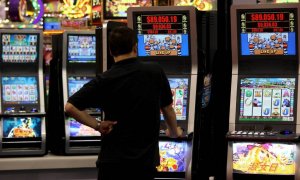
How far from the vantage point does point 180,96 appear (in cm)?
610

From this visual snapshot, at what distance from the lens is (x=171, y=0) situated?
1277 centimetres

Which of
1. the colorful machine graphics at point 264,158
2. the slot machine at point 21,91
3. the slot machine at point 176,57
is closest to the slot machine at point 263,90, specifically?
the colorful machine graphics at point 264,158

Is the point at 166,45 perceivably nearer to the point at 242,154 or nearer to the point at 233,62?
the point at 233,62

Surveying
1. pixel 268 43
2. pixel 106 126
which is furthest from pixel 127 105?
pixel 268 43

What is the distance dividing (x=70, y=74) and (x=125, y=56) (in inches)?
138

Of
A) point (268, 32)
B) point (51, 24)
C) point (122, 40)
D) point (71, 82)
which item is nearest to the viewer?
point (122, 40)

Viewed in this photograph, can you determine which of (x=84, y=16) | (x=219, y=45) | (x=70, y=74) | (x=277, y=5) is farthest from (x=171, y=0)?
(x=277, y=5)

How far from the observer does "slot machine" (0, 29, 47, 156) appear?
7695 millimetres

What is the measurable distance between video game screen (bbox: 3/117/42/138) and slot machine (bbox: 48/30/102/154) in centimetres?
33

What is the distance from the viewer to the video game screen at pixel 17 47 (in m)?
7.68

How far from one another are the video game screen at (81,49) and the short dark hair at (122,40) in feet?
11.5

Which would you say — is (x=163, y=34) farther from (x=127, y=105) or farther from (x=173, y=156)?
(x=127, y=105)

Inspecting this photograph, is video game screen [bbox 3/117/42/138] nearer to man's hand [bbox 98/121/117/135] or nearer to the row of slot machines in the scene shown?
the row of slot machines

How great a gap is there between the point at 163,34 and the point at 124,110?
1819 mm
